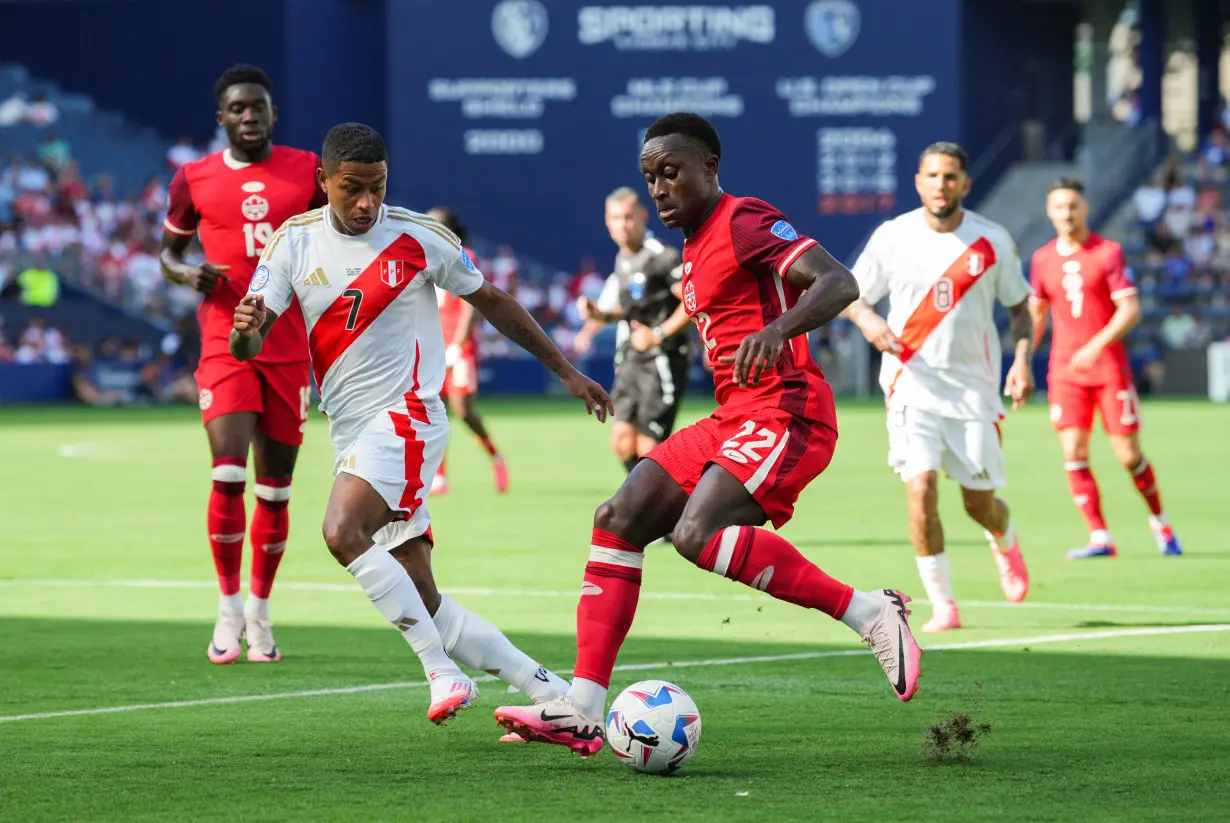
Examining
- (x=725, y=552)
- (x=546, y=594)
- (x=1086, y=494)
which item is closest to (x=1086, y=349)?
(x=1086, y=494)

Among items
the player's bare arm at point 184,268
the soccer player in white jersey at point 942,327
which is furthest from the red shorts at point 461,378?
the player's bare arm at point 184,268

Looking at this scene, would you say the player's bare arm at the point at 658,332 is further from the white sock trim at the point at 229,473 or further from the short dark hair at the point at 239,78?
the white sock trim at the point at 229,473

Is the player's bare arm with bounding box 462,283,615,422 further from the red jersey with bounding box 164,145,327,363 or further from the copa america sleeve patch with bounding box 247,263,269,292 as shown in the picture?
the red jersey with bounding box 164,145,327,363

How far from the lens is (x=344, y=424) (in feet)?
22.8

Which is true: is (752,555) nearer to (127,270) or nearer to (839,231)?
(839,231)

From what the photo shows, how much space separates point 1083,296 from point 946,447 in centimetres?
393

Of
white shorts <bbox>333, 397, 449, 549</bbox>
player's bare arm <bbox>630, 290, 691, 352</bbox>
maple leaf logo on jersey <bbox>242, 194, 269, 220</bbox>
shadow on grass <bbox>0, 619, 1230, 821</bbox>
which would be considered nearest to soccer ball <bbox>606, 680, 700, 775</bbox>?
shadow on grass <bbox>0, 619, 1230, 821</bbox>

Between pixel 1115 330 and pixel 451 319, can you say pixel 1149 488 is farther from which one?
pixel 451 319

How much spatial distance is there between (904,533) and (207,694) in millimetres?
7468

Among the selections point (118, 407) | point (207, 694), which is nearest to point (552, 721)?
point (207, 694)

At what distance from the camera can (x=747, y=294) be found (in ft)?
21.4

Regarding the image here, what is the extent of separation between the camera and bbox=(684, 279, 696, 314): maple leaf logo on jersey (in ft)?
21.7

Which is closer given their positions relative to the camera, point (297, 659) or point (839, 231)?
point (297, 659)

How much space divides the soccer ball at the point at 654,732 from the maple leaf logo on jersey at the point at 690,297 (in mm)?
1376
